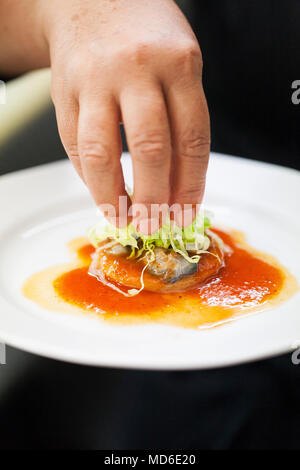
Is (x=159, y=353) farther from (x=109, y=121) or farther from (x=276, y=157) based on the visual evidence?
(x=276, y=157)

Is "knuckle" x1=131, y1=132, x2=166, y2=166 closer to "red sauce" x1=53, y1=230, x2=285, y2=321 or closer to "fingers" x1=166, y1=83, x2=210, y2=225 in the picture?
Result: "fingers" x1=166, y1=83, x2=210, y2=225

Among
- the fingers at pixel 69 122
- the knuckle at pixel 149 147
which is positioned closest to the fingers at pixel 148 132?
the knuckle at pixel 149 147

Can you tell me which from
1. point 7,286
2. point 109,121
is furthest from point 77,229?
point 109,121

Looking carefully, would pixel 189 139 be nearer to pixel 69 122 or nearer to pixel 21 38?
pixel 69 122

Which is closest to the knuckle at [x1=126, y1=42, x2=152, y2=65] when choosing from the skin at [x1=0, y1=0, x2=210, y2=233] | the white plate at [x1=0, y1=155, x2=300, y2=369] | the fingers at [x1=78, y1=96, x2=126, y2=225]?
the skin at [x1=0, y1=0, x2=210, y2=233]

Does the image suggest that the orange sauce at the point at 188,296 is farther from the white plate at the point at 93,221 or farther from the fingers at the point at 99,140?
the fingers at the point at 99,140

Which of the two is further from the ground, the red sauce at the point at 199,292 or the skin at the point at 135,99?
the skin at the point at 135,99
